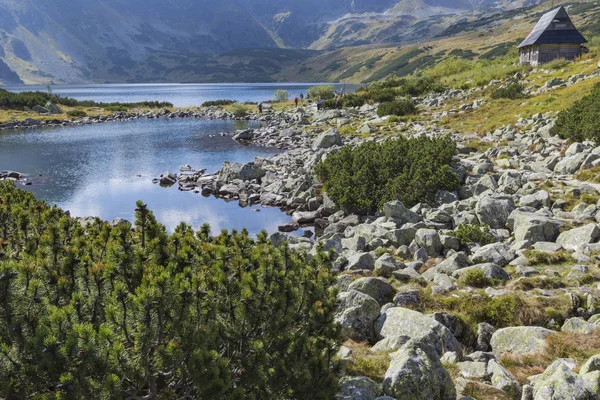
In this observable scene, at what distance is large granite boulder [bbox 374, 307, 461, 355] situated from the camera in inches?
337

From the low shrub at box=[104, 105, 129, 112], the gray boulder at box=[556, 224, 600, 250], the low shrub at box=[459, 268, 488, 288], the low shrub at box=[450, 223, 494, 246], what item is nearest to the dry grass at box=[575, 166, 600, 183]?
the gray boulder at box=[556, 224, 600, 250]

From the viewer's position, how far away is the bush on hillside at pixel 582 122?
23406 millimetres

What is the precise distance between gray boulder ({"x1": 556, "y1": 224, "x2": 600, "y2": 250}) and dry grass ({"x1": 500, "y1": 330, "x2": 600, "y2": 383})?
5.56m

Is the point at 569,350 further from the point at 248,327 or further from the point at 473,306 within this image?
the point at 248,327

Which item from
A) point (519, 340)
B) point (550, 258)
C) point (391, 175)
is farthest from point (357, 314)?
point (391, 175)

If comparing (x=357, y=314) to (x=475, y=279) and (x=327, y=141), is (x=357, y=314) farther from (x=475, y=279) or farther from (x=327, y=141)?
(x=327, y=141)

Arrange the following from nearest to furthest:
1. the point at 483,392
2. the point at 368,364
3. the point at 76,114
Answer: the point at 483,392, the point at 368,364, the point at 76,114

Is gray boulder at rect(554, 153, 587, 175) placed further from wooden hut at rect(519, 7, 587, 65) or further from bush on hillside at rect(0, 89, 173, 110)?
bush on hillside at rect(0, 89, 173, 110)

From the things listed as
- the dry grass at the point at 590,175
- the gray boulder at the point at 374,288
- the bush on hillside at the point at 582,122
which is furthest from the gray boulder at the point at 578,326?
the bush on hillside at the point at 582,122

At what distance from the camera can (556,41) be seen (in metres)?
60.5

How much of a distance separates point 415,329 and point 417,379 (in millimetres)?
2527

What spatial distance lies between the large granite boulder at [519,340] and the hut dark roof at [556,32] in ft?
212

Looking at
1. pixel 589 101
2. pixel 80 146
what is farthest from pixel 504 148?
pixel 80 146

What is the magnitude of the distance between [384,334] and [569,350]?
11.6ft
